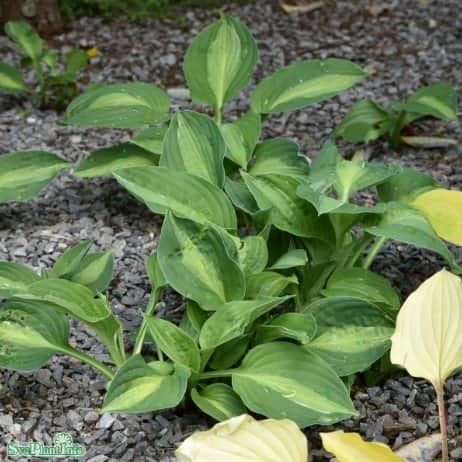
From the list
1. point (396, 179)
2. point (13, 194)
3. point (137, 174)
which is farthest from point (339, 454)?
point (13, 194)

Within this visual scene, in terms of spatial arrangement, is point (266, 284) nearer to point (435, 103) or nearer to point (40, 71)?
point (435, 103)

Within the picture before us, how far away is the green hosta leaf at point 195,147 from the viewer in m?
1.98

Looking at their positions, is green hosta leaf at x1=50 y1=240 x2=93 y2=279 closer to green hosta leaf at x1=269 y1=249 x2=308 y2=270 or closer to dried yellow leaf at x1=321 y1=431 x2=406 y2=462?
green hosta leaf at x1=269 y1=249 x2=308 y2=270

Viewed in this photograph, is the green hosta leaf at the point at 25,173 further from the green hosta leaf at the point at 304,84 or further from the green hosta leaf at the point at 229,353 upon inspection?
the green hosta leaf at the point at 229,353

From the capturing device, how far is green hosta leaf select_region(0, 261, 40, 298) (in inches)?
70.1

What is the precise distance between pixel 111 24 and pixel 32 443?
2406 millimetres

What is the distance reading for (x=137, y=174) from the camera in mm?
1836

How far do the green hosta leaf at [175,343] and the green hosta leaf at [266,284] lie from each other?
0.18 meters

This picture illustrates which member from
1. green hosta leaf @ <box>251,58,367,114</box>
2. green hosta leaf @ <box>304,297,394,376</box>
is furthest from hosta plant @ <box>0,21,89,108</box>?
green hosta leaf @ <box>304,297,394,376</box>

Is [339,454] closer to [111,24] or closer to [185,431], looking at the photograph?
[185,431]

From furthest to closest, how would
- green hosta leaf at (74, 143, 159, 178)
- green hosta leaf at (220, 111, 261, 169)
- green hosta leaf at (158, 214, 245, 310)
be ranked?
green hosta leaf at (74, 143, 159, 178) → green hosta leaf at (220, 111, 261, 169) → green hosta leaf at (158, 214, 245, 310)

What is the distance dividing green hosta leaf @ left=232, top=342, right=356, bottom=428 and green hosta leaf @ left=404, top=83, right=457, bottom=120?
1178mm

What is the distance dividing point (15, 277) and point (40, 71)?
1333 mm

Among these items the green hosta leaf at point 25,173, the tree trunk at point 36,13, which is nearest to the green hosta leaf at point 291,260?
the green hosta leaf at point 25,173
